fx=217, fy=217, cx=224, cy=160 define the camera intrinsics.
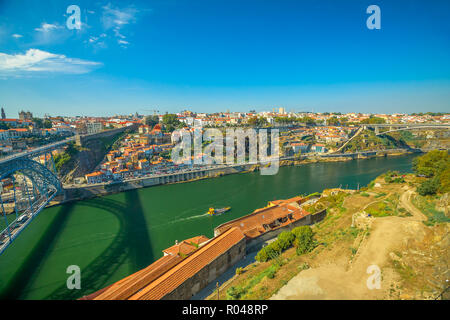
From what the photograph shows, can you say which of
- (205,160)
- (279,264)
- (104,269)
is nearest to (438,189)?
(279,264)

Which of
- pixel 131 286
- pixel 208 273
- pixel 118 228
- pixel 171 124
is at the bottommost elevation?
pixel 118 228

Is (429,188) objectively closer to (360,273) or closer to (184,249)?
(360,273)

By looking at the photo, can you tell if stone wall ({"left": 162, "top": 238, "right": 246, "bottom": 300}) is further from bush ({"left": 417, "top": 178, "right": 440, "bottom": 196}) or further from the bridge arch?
the bridge arch

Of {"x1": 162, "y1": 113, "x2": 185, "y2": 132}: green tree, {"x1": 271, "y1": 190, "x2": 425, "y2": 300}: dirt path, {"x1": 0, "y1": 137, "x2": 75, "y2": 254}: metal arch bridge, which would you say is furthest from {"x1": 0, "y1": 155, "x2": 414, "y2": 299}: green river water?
{"x1": 162, "y1": 113, "x2": 185, "y2": 132}: green tree

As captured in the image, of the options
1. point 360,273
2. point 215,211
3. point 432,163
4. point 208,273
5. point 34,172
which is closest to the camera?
point 360,273

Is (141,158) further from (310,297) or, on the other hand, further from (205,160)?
(310,297)

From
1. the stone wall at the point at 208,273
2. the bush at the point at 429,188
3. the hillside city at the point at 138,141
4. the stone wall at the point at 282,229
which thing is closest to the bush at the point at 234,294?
the stone wall at the point at 208,273

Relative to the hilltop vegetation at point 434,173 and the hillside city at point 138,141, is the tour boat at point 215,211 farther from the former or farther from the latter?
the hillside city at point 138,141

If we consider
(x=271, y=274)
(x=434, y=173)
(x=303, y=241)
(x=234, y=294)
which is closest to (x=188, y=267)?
(x=234, y=294)
